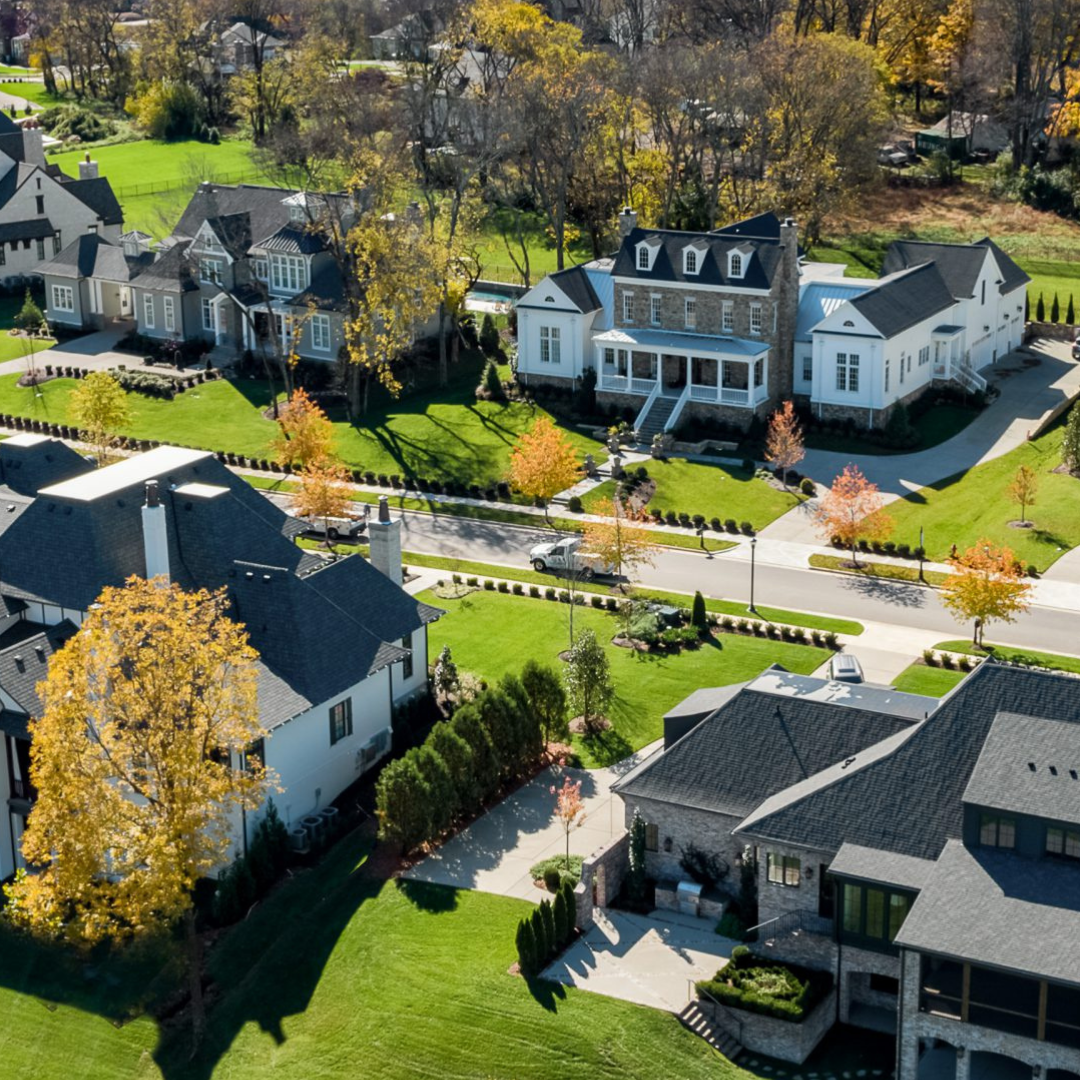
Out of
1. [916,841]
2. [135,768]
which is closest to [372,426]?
[135,768]

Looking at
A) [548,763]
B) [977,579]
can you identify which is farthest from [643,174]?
[548,763]

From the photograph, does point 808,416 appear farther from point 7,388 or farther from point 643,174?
point 7,388

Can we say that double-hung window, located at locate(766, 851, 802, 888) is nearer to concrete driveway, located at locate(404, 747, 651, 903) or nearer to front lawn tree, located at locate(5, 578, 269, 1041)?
concrete driveway, located at locate(404, 747, 651, 903)

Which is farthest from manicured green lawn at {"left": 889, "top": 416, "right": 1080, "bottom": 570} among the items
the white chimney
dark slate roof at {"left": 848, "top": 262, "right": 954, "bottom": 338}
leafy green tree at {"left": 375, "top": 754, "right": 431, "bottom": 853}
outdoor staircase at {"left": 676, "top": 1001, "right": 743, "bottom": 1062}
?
outdoor staircase at {"left": 676, "top": 1001, "right": 743, "bottom": 1062}

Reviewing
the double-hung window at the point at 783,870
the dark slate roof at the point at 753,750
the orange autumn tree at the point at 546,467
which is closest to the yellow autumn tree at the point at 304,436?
the orange autumn tree at the point at 546,467

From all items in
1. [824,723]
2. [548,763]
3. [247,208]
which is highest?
[247,208]
